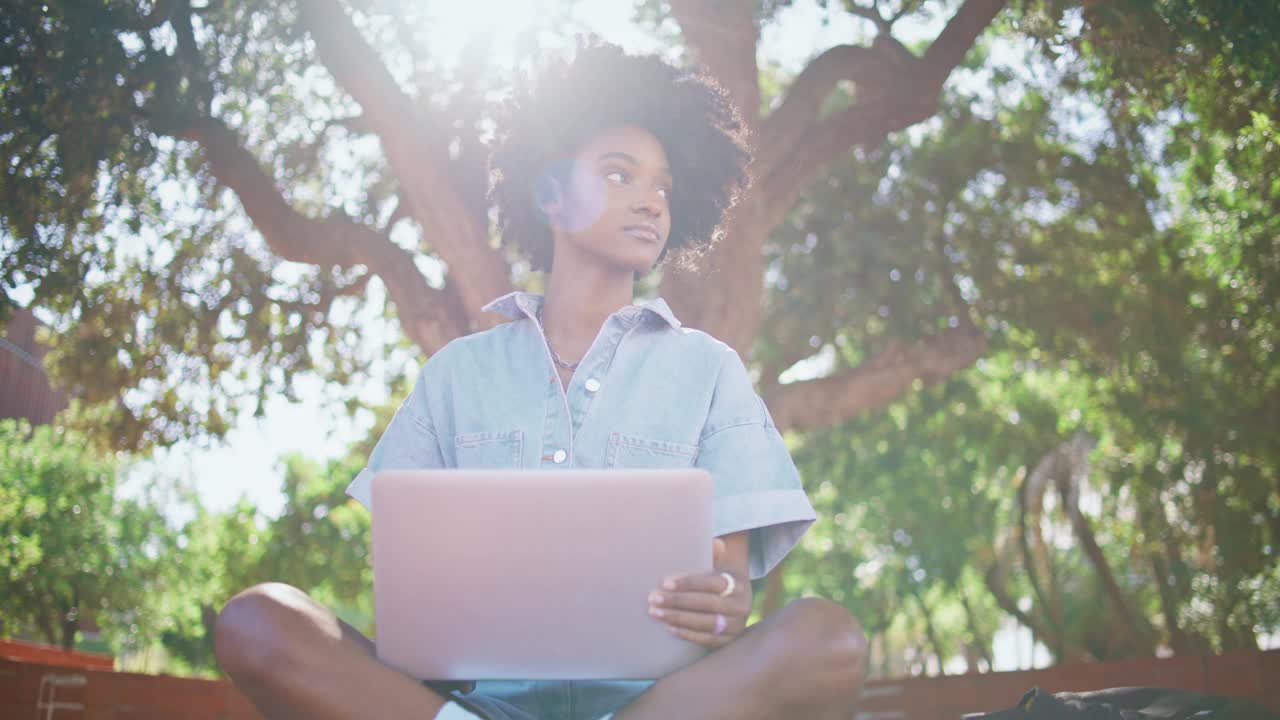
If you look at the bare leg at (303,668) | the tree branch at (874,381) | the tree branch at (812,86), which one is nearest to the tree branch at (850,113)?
the tree branch at (812,86)

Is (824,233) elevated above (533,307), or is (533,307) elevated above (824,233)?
(824,233)

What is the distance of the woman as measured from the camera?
2.07 metres

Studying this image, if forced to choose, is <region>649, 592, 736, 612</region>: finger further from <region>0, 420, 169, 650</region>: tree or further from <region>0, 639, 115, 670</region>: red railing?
<region>0, 420, 169, 650</region>: tree

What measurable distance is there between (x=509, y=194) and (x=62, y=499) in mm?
25672

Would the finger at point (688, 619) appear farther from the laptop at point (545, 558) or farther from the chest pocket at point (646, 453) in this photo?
the chest pocket at point (646, 453)

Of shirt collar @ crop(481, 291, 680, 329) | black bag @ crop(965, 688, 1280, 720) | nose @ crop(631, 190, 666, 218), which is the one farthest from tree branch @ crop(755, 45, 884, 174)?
shirt collar @ crop(481, 291, 680, 329)

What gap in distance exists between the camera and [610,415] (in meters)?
2.72

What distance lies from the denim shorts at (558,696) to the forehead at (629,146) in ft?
4.67

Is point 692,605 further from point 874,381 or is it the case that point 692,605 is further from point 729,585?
point 874,381

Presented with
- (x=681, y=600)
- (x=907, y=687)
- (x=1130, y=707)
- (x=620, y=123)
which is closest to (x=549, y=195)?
(x=620, y=123)

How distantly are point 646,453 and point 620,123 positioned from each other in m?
1.17

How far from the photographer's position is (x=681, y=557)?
207 cm

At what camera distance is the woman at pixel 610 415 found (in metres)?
2.07

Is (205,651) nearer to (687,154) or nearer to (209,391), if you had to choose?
(209,391)
